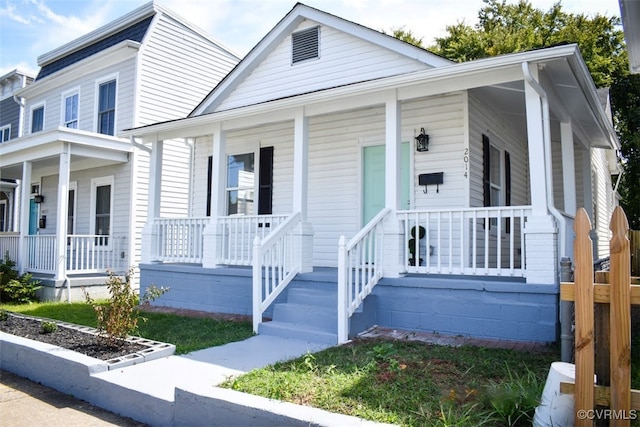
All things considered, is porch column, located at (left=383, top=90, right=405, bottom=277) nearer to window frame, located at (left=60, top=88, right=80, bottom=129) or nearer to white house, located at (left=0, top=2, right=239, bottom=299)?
white house, located at (left=0, top=2, right=239, bottom=299)

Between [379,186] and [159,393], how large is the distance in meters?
5.59

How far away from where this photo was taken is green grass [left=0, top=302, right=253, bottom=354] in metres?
5.70

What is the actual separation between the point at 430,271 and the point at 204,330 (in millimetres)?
3192

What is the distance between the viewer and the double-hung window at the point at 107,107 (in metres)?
12.8

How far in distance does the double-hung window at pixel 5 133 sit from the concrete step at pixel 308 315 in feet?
53.0

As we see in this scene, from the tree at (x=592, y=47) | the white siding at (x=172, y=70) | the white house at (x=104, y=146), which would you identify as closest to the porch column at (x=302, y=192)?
the white house at (x=104, y=146)

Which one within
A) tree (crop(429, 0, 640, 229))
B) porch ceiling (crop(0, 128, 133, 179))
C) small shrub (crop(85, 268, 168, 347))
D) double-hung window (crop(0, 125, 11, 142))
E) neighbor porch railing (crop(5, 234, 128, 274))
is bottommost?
small shrub (crop(85, 268, 168, 347))

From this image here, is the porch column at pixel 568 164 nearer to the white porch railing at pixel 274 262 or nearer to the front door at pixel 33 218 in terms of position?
the white porch railing at pixel 274 262

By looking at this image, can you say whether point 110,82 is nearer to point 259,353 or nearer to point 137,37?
point 137,37

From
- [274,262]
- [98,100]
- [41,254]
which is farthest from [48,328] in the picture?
[98,100]

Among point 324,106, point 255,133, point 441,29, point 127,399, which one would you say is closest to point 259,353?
point 127,399

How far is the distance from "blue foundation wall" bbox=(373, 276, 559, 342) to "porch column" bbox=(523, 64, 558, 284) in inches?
7.6

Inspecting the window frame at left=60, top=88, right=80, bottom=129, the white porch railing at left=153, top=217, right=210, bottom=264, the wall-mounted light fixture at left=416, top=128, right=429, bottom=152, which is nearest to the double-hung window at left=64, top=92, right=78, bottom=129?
the window frame at left=60, top=88, right=80, bottom=129

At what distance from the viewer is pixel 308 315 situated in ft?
20.4
